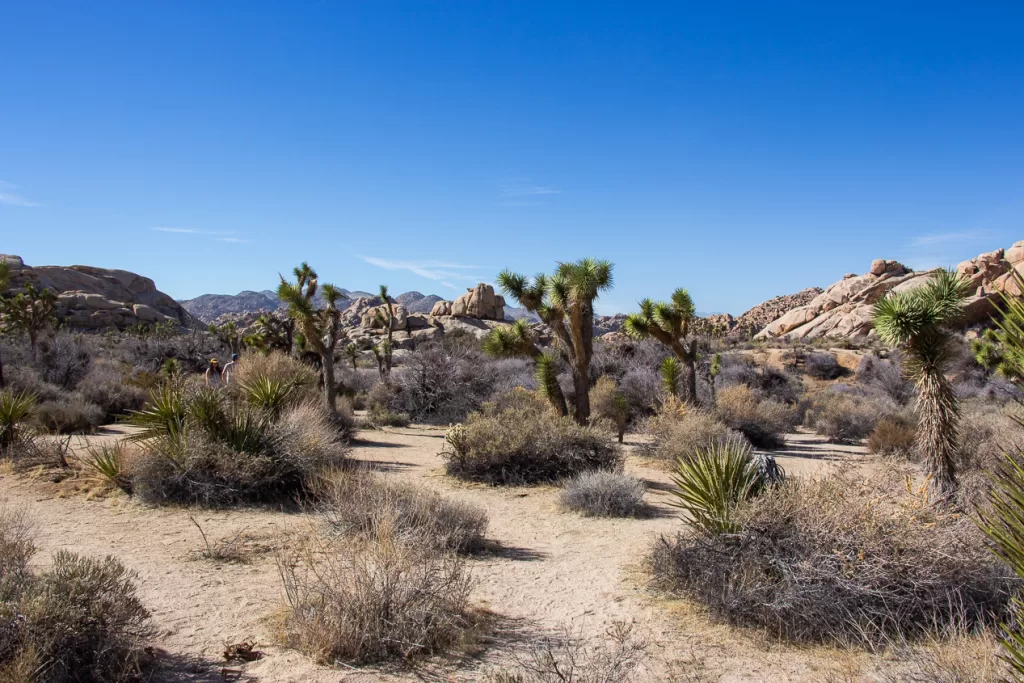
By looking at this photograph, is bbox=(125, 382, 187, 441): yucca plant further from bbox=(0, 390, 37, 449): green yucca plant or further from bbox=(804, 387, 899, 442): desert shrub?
bbox=(804, 387, 899, 442): desert shrub

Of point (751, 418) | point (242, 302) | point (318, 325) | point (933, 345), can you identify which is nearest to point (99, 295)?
point (318, 325)

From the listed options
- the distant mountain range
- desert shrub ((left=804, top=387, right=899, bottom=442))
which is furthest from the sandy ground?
the distant mountain range

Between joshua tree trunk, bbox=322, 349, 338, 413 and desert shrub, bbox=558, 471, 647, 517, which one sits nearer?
desert shrub, bbox=558, 471, 647, 517

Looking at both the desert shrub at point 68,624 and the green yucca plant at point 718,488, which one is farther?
the green yucca plant at point 718,488

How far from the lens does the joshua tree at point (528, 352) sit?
16.3 m

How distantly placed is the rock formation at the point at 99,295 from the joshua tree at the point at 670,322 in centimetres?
4866

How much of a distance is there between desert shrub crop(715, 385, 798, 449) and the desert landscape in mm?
98

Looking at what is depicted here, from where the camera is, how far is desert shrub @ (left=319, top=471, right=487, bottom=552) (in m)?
7.19

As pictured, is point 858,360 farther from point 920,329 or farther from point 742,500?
point 742,500

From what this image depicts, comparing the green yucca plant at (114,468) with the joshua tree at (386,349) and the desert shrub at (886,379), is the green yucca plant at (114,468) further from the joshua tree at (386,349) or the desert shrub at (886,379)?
the desert shrub at (886,379)

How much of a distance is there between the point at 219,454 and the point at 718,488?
23.3 ft

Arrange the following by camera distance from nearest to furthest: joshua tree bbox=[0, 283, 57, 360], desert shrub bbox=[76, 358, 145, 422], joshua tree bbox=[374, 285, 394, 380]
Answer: desert shrub bbox=[76, 358, 145, 422], joshua tree bbox=[0, 283, 57, 360], joshua tree bbox=[374, 285, 394, 380]

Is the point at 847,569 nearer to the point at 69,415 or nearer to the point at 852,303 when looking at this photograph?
the point at 69,415

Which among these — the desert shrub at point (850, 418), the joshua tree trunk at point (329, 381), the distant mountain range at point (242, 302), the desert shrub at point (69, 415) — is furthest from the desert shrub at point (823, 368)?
the distant mountain range at point (242, 302)
